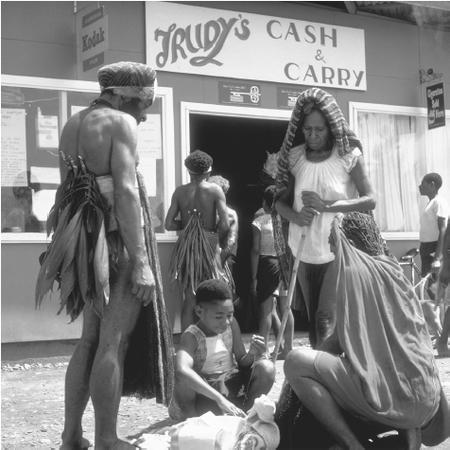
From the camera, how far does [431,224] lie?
32.2ft

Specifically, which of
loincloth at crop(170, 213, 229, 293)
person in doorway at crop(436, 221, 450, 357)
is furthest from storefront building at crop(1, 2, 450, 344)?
person in doorway at crop(436, 221, 450, 357)

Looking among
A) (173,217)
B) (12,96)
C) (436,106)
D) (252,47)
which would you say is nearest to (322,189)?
(173,217)

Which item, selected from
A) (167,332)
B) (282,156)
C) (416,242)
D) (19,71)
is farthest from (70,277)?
(416,242)

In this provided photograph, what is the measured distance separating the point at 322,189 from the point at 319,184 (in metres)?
0.04

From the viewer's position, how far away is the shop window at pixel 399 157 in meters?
10.7

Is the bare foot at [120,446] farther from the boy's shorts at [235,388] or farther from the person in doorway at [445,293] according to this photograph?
the person in doorway at [445,293]

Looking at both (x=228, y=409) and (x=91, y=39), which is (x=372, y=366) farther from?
(x=91, y=39)

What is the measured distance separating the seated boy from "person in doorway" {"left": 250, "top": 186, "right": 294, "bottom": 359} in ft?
11.1

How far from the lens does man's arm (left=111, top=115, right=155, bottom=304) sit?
4082 mm

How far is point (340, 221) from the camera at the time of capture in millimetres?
4551

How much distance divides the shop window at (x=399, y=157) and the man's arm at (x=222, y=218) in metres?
3.25

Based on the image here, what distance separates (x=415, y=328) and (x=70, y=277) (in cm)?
160

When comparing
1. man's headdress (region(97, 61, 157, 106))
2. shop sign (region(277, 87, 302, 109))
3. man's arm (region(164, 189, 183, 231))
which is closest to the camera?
man's headdress (region(97, 61, 157, 106))

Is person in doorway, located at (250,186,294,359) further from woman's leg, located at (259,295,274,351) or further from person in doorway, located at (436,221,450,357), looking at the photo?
person in doorway, located at (436,221,450,357)
